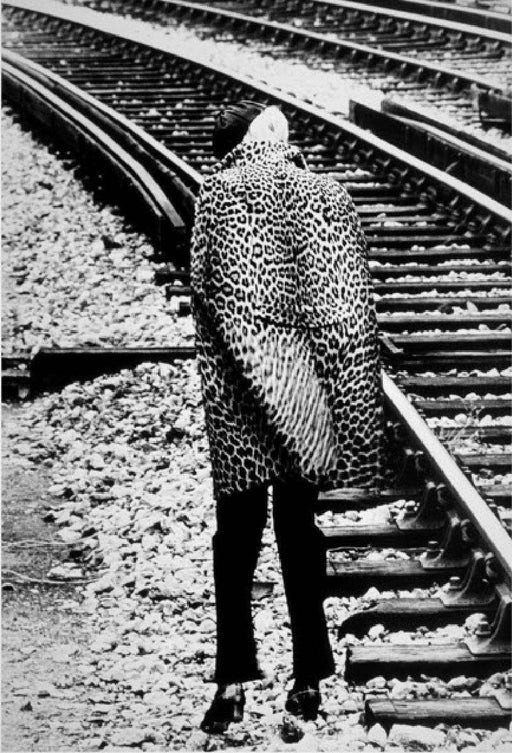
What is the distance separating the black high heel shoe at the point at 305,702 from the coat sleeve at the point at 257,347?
0.64 metres

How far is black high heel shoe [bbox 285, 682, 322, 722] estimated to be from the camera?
3.94 metres

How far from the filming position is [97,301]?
768 cm

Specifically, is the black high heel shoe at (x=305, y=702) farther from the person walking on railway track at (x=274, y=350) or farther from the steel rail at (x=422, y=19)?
the steel rail at (x=422, y=19)

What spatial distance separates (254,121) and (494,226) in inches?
152

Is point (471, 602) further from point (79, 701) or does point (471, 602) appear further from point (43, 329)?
point (43, 329)

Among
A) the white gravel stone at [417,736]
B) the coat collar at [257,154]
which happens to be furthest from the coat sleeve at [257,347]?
the white gravel stone at [417,736]

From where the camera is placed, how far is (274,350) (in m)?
3.76

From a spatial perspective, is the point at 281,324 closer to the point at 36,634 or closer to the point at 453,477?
the point at 453,477

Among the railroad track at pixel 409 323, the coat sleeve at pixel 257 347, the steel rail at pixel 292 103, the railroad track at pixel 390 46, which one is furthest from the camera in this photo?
the railroad track at pixel 390 46

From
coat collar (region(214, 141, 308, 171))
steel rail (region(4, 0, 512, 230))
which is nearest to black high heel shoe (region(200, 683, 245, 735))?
coat collar (region(214, 141, 308, 171))

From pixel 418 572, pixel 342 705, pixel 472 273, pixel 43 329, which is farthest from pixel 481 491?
pixel 43 329

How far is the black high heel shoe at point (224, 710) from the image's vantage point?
3.92 m

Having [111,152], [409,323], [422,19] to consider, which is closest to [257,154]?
[409,323]

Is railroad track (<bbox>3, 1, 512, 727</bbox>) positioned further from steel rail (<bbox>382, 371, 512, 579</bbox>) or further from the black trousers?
the black trousers
